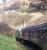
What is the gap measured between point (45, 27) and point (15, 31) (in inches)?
9.0

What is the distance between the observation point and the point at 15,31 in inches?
56.8

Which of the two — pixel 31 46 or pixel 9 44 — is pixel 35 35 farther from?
pixel 9 44

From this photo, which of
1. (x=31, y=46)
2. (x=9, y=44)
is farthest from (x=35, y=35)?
(x=9, y=44)

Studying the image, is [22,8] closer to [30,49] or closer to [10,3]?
[10,3]

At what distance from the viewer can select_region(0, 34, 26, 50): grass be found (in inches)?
54.8

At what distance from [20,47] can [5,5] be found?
0.34 meters

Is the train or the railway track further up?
the train

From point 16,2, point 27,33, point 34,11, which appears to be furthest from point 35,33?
point 16,2

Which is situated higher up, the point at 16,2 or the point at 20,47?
the point at 16,2

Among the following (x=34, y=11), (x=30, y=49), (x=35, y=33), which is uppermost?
(x=34, y=11)

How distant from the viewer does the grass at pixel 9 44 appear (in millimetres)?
1392

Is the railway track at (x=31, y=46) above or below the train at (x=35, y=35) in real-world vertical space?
below

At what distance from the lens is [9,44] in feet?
4.61

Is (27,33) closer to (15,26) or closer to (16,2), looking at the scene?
(15,26)
